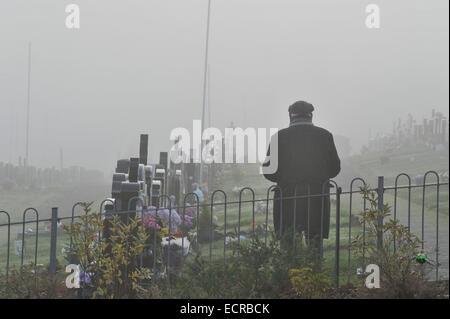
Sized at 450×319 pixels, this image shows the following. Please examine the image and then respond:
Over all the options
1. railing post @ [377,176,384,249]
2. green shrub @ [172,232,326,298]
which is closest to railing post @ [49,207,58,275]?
green shrub @ [172,232,326,298]

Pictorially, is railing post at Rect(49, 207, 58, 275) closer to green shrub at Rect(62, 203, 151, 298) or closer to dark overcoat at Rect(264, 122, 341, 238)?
green shrub at Rect(62, 203, 151, 298)

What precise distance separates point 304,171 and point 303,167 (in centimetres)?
5

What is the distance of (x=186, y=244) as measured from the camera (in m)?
7.13

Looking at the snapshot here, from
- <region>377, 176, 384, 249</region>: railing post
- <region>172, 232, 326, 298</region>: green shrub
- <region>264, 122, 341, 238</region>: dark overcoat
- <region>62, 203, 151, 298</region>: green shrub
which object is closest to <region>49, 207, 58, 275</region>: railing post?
<region>62, 203, 151, 298</region>: green shrub

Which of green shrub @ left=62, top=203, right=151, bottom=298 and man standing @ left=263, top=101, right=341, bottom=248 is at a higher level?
man standing @ left=263, top=101, right=341, bottom=248

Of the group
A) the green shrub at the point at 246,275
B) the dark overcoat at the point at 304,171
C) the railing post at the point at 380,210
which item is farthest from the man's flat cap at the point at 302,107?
the green shrub at the point at 246,275

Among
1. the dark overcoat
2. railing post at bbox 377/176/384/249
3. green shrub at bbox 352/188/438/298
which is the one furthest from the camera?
the dark overcoat

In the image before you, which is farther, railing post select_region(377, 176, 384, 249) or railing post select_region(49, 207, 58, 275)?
railing post select_region(377, 176, 384, 249)

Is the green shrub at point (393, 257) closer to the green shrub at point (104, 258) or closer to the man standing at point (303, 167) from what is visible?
the man standing at point (303, 167)

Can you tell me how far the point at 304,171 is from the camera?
6.59 metres

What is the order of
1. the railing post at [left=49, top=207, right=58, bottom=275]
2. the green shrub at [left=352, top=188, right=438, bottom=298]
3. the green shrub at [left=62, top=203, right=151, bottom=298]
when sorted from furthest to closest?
the railing post at [left=49, top=207, right=58, bottom=275], the green shrub at [left=62, top=203, right=151, bottom=298], the green shrub at [left=352, top=188, right=438, bottom=298]

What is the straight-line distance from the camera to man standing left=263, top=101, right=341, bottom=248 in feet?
21.5
